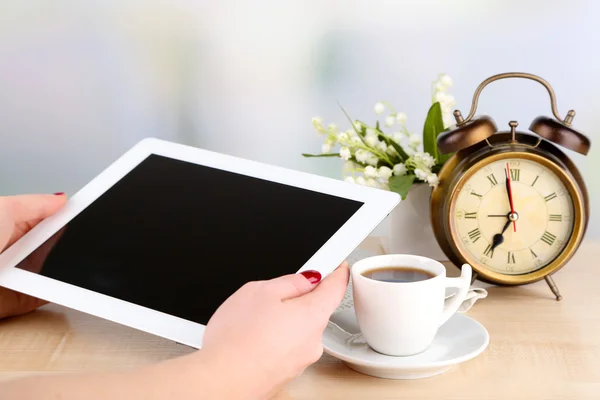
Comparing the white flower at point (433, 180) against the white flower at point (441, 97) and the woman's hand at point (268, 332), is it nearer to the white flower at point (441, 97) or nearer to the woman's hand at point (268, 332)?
the white flower at point (441, 97)

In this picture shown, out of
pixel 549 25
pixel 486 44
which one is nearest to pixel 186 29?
pixel 486 44

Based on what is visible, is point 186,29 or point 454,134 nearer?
point 454,134

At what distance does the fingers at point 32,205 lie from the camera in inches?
43.5

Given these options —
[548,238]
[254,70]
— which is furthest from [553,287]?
[254,70]

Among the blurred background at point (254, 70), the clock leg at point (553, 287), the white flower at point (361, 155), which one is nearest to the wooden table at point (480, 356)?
the clock leg at point (553, 287)

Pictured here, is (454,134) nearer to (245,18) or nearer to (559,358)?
(559,358)

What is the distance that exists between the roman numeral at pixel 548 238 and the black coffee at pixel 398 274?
292 millimetres

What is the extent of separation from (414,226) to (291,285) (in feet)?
1.71

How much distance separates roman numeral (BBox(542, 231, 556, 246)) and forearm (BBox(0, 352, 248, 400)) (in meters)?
0.60

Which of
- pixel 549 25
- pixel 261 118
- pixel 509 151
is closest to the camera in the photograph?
pixel 509 151

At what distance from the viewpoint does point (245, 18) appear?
1.59 m

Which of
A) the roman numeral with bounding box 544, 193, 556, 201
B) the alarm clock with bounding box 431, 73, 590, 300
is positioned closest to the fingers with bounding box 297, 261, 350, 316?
the alarm clock with bounding box 431, 73, 590, 300

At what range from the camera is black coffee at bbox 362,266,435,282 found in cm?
94

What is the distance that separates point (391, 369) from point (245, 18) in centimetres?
96
